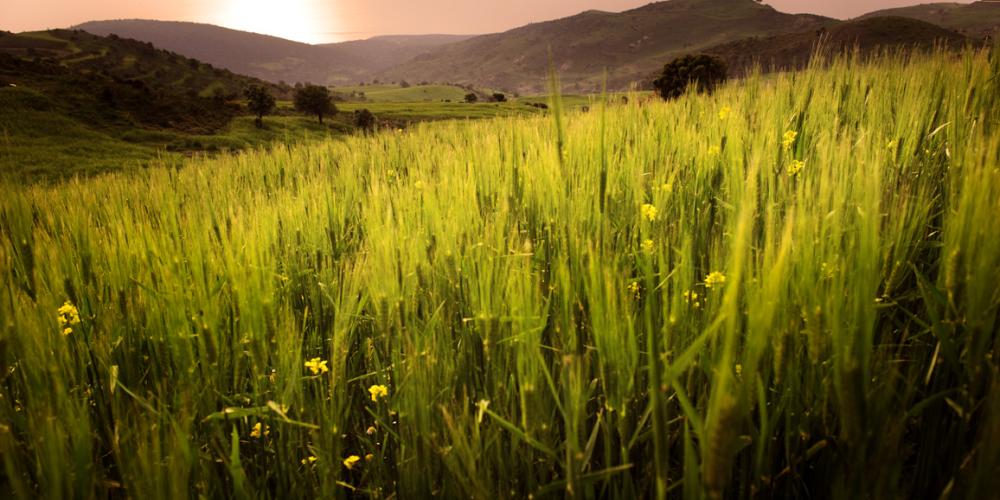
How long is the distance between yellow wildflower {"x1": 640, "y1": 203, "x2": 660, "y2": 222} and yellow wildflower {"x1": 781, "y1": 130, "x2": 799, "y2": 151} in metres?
0.90

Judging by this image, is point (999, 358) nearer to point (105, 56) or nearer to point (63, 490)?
point (63, 490)

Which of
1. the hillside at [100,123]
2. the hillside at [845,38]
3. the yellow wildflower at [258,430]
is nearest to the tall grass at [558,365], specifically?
the yellow wildflower at [258,430]

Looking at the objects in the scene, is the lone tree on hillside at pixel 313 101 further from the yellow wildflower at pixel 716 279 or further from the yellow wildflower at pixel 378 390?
the yellow wildflower at pixel 716 279

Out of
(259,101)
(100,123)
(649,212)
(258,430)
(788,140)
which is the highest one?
(259,101)

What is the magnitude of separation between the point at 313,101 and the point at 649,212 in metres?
40.1

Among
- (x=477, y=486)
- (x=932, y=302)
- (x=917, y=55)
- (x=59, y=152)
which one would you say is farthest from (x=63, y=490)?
(x=59, y=152)

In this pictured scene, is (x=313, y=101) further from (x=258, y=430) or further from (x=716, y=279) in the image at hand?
(x=716, y=279)

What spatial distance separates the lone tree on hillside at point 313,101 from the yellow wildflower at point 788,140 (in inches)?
1501

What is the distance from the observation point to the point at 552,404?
0.80m

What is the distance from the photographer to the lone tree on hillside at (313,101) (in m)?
36.2

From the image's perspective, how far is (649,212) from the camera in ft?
4.05

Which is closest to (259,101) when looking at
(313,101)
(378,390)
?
(313,101)

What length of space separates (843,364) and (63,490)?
102 centimetres

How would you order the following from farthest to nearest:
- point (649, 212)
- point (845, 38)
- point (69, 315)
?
1. point (845, 38)
2. point (649, 212)
3. point (69, 315)
